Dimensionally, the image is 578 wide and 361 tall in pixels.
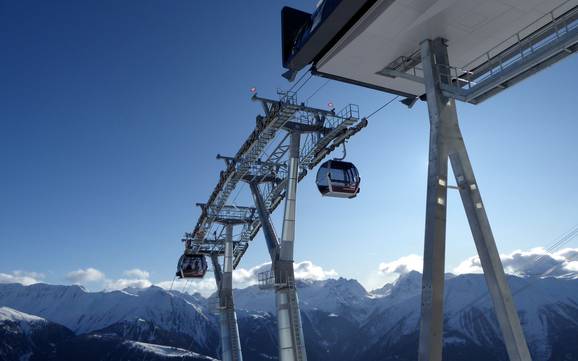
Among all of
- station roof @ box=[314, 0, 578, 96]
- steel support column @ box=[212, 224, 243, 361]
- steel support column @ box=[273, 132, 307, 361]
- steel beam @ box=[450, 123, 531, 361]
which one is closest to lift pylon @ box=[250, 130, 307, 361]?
steel support column @ box=[273, 132, 307, 361]

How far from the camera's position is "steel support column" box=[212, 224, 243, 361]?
37906mm

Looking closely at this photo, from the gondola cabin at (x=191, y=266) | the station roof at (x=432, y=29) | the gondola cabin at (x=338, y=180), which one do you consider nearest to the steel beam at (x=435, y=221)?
the station roof at (x=432, y=29)

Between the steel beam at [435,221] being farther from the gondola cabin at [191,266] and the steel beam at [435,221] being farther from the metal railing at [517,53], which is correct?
the gondola cabin at [191,266]

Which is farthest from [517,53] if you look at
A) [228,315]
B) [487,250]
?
[228,315]

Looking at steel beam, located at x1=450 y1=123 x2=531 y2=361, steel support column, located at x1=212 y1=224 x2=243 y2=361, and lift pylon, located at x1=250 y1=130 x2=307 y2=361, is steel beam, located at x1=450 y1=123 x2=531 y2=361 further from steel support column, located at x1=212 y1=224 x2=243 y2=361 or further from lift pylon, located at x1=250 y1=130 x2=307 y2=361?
steel support column, located at x1=212 y1=224 x2=243 y2=361

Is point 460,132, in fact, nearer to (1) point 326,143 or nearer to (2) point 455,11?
(2) point 455,11

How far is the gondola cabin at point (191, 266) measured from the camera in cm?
4825

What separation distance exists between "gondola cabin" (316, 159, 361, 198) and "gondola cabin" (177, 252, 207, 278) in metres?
26.6

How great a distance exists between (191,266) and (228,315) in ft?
35.1

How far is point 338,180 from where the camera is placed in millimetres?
25562

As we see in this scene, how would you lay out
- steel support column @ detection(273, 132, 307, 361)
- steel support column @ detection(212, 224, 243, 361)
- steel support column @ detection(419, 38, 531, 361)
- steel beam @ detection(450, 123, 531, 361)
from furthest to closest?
steel support column @ detection(212, 224, 243, 361) → steel support column @ detection(273, 132, 307, 361) → steel beam @ detection(450, 123, 531, 361) → steel support column @ detection(419, 38, 531, 361)

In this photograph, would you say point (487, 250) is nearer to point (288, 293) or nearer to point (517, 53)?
point (517, 53)

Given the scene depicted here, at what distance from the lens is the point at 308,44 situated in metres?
17.8

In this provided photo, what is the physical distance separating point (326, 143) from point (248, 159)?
6.20 m
